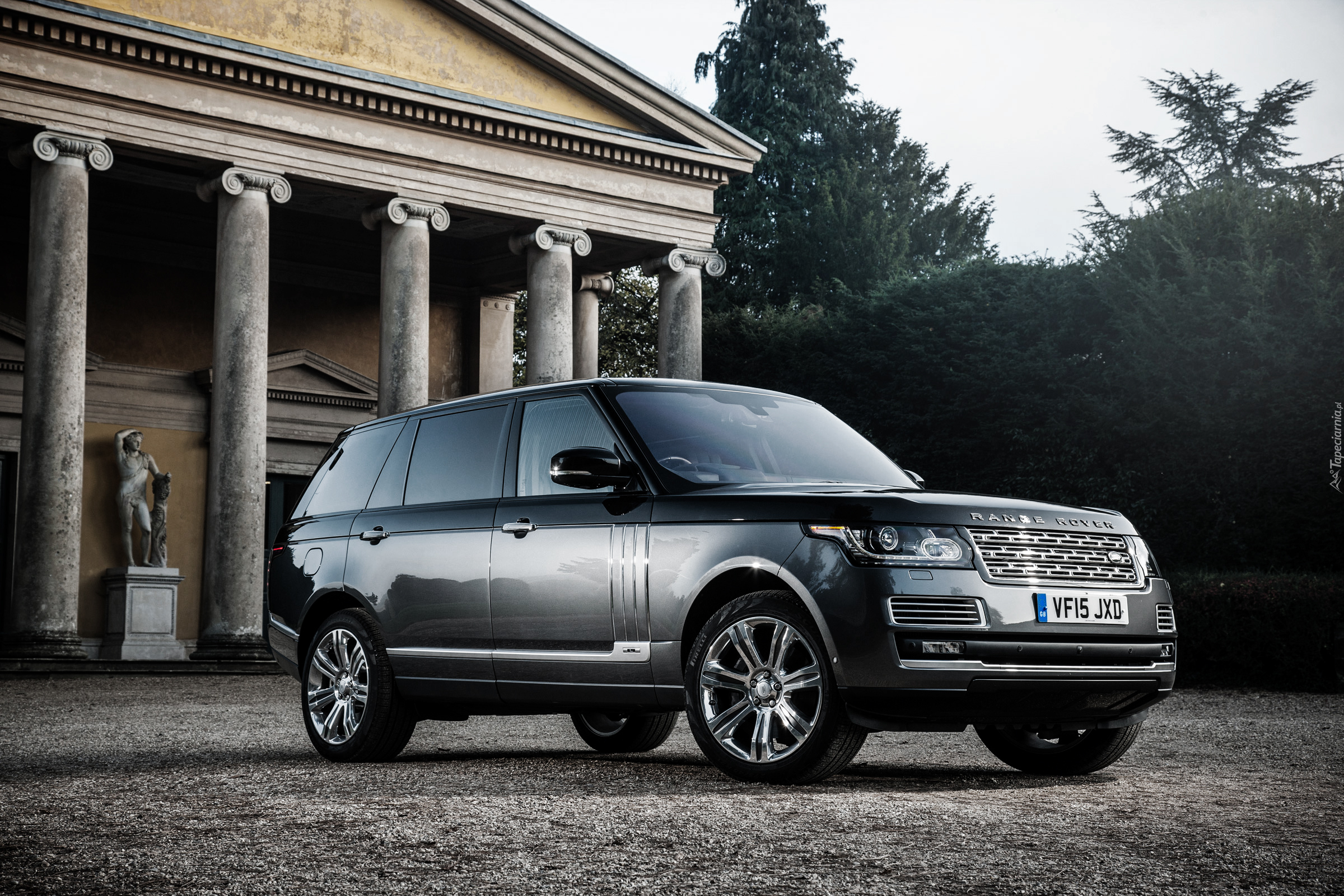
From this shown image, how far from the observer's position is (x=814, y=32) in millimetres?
57625

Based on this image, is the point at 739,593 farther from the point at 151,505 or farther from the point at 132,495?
the point at 151,505

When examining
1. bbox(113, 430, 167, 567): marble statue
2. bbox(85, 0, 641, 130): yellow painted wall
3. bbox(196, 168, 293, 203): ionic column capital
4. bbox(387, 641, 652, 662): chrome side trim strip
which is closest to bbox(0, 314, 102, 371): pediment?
bbox(113, 430, 167, 567): marble statue

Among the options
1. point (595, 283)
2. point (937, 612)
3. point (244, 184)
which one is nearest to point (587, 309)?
point (595, 283)

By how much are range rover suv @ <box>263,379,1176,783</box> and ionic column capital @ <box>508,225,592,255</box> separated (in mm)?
17672

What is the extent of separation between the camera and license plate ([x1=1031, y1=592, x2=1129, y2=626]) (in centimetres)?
666

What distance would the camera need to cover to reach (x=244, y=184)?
77.3 ft

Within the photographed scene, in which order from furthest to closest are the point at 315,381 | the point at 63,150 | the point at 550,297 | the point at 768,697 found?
the point at 315,381 → the point at 550,297 → the point at 63,150 → the point at 768,697

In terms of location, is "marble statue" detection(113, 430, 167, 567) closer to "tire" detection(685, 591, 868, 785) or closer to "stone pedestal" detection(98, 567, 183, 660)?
"stone pedestal" detection(98, 567, 183, 660)

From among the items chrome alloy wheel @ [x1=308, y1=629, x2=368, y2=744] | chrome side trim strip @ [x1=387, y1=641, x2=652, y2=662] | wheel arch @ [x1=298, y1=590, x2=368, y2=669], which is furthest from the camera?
wheel arch @ [x1=298, y1=590, x2=368, y2=669]

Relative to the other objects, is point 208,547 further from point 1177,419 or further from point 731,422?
point 1177,419

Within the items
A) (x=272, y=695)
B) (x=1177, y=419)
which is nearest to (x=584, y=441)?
(x=272, y=695)

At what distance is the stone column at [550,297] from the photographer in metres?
26.2

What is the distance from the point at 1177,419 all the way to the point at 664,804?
28101 millimetres

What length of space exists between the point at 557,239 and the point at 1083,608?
21.0 metres
